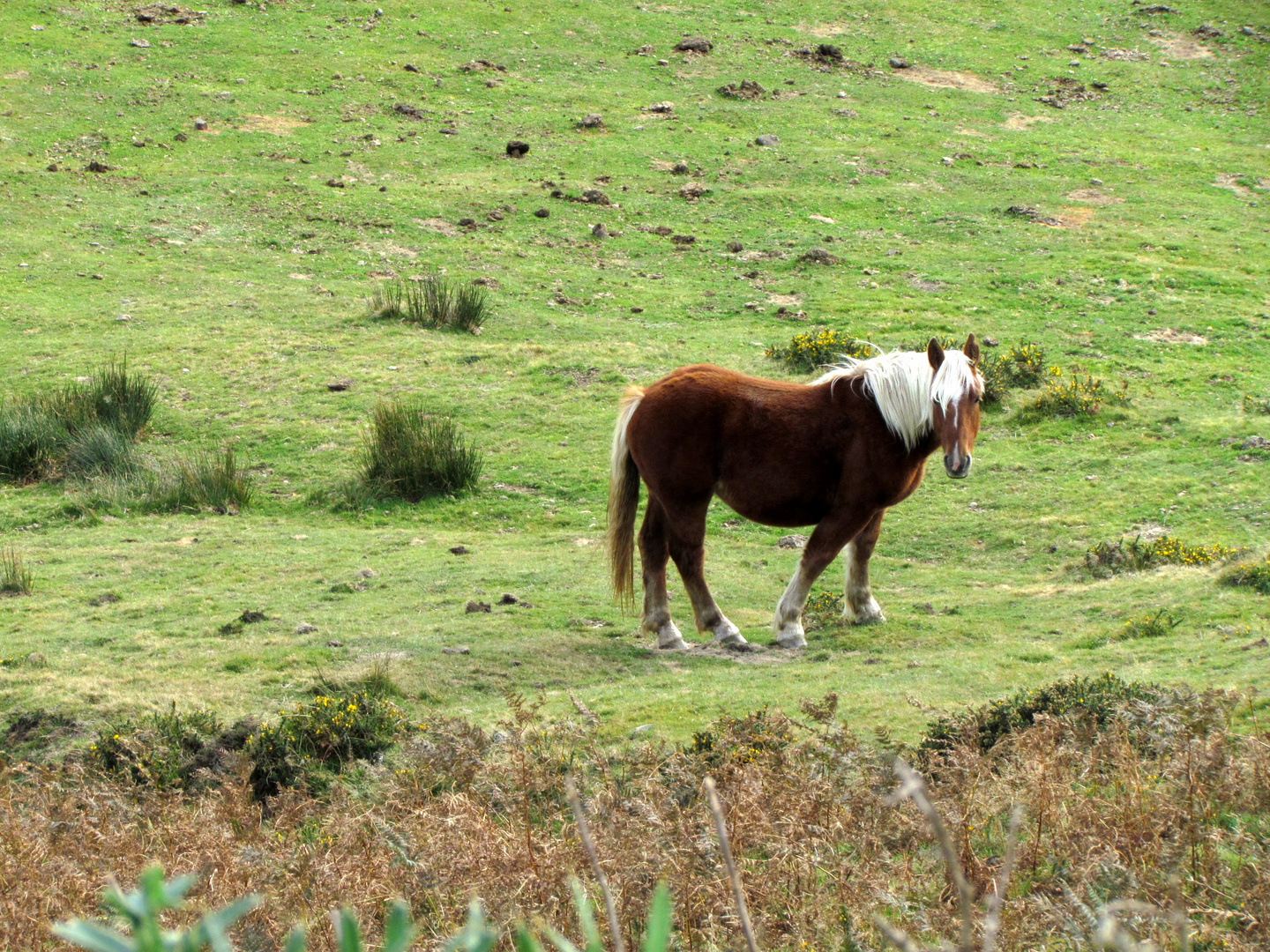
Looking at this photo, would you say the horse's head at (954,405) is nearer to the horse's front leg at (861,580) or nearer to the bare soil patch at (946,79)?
the horse's front leg at (861,580)

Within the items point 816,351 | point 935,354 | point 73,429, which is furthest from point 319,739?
point 816,351

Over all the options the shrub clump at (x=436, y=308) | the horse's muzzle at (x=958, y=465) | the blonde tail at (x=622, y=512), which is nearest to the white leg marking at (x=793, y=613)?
the blonde tail at (x=622, y=512)

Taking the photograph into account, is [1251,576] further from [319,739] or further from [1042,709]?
[319,739]

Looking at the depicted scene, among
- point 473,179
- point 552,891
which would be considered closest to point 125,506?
point 552,891

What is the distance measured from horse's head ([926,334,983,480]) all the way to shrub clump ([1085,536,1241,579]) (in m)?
2.72

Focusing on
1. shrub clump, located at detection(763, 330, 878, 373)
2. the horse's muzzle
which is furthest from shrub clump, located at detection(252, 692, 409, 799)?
shrub clump, located at detection(763, 330, 878, 373)

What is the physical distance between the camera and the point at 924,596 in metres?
9.28

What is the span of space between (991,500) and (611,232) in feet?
38.0

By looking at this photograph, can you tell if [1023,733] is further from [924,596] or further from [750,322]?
[750,322]

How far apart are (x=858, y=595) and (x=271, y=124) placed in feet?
67.1

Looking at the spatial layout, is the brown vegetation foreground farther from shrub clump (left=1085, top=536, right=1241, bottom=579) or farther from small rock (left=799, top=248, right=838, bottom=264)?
small rock (left=799, top=248, right=838, bottom=264)

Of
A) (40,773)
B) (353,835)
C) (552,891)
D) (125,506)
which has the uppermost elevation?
(552,891)

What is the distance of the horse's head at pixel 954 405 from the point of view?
7.39 meters

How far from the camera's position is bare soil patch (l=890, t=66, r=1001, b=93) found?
31359 millimetres
